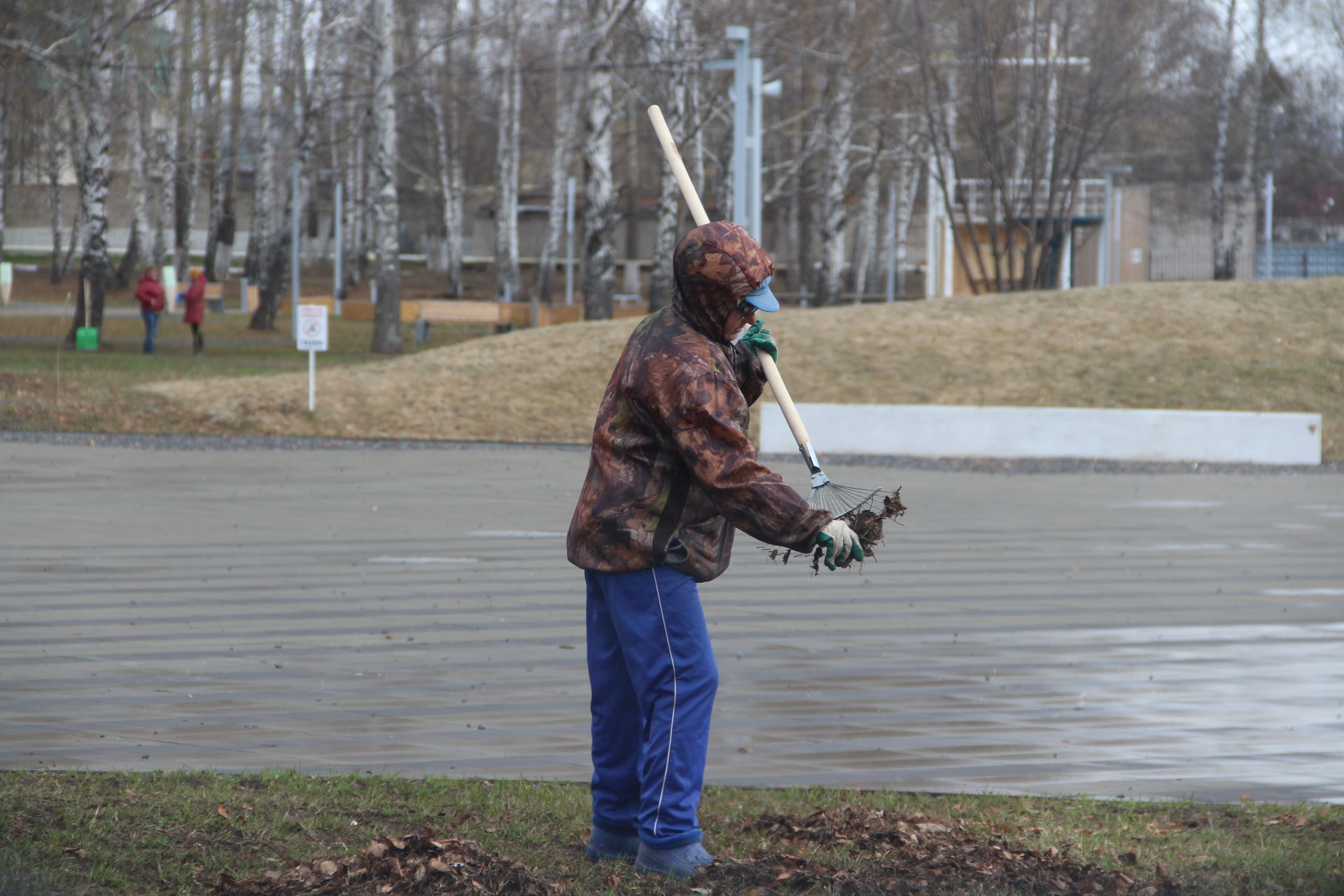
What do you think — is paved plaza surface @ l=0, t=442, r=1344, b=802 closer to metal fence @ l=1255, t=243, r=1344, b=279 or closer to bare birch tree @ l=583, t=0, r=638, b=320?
bare birch tree @ l=583, t=0, r=638, b=320

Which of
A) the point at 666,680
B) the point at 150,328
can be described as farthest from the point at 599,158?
the point at 666,680

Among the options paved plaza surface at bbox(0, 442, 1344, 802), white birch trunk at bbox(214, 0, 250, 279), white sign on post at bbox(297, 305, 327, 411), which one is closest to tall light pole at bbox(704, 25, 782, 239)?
white sign on post at bbox(297, 305, 327, 411)

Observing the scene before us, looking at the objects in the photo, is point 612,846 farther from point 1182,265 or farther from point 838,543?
point 1182,265

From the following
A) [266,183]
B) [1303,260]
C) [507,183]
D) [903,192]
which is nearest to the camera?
[266,183]

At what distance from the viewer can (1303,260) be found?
51.6 meters

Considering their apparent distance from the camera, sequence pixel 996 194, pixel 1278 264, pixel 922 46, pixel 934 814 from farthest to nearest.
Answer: pixel 1278 264
pixel 996 194
pixel 922 46
pixel 934 814

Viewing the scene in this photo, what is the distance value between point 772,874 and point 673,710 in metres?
0.48

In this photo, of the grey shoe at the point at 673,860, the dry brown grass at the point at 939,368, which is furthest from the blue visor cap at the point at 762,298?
the dry brown grass at the point at 939,368

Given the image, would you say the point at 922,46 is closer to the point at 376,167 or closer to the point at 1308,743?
the point at 376,167

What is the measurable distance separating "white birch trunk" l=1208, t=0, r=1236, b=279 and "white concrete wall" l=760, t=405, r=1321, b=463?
27.3m

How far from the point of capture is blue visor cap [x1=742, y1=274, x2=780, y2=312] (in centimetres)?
377

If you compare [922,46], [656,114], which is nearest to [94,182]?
[922,46]

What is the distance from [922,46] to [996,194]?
13.6 ft

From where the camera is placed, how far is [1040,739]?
5352mm
